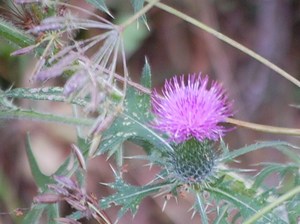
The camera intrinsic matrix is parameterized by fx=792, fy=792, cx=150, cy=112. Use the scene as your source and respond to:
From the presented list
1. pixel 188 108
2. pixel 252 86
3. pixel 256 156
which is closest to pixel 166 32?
pixel 252 86

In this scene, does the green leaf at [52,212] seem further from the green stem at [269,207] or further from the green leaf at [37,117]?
the green stem at [269,207]

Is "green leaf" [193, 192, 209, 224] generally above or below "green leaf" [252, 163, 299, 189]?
below

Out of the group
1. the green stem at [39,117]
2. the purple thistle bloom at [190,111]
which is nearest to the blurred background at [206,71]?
the green stem at [39,117]

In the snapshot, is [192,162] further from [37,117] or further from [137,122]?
[37,117]

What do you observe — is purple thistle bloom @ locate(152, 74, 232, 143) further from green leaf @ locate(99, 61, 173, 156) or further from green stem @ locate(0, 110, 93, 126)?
green stem @ locate(0, 110, 93, 126)

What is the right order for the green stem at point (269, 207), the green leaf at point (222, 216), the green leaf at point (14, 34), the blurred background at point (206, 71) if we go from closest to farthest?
the green stem at point (269, 207), the green leaf at point (222, 216), the green leaf at point (14, 34), the blurred background at point (206, 71)

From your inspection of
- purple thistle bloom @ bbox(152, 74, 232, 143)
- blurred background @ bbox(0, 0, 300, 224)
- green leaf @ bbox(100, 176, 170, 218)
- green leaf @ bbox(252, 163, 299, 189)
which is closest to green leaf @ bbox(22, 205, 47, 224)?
green leaf @ bbox(100, 176, 170, 218)
